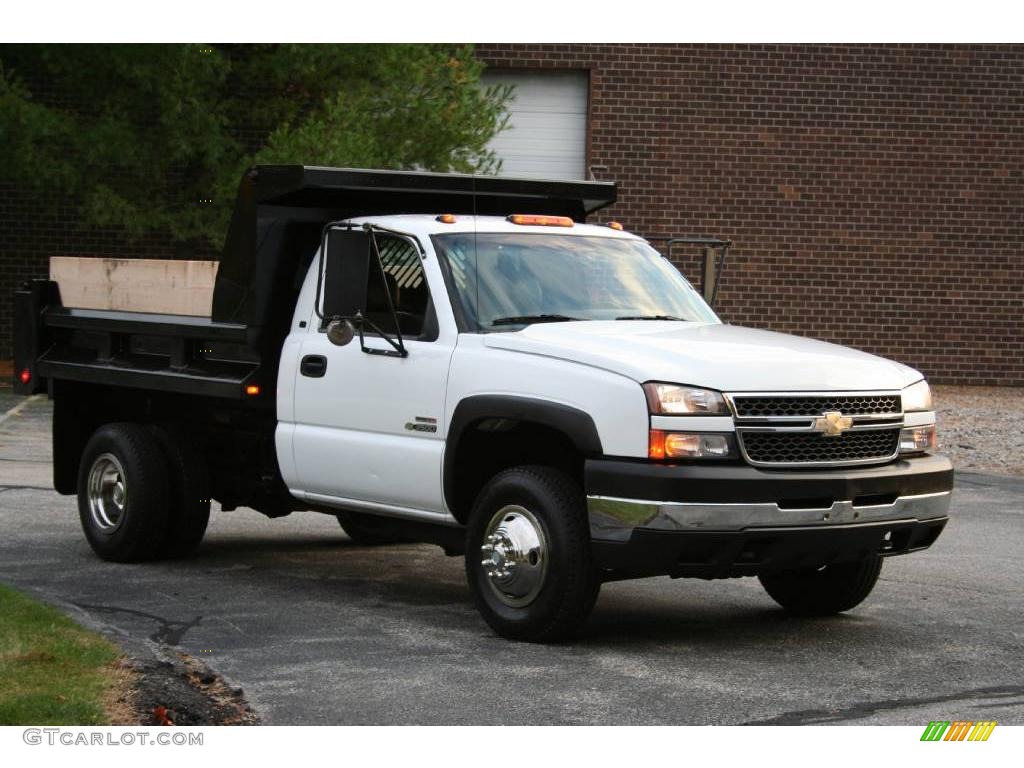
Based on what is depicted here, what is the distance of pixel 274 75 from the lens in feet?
68.7

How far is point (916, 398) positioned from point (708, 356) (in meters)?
1.24

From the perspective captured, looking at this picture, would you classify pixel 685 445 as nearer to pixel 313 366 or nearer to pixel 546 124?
pixel 313 366

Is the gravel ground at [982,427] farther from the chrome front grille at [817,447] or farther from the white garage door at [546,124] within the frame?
the chrome front grille at [817,447]

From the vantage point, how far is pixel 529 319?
847cm

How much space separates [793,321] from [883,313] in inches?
53.6

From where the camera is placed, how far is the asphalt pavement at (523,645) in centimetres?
670

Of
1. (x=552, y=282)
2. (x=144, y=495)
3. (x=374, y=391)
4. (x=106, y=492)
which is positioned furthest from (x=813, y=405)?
(x=106, y=492)

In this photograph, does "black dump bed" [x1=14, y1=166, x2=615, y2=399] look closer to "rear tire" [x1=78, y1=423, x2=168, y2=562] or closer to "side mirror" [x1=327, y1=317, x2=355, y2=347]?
"rear tire" [x1=78, y1=423, x2=168, y2=562]

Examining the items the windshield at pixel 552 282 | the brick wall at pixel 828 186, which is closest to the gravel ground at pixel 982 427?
the brick wall at pixel 828 186

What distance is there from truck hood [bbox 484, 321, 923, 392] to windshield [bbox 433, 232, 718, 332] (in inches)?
10.2

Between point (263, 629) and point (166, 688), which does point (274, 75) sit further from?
point (166, 688)

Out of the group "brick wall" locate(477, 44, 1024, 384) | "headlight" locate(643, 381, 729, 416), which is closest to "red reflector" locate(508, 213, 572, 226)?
"headlight" locate(643, 381, 729, 416)

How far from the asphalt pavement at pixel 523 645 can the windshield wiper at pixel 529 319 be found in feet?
5.05

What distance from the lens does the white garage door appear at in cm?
2458
